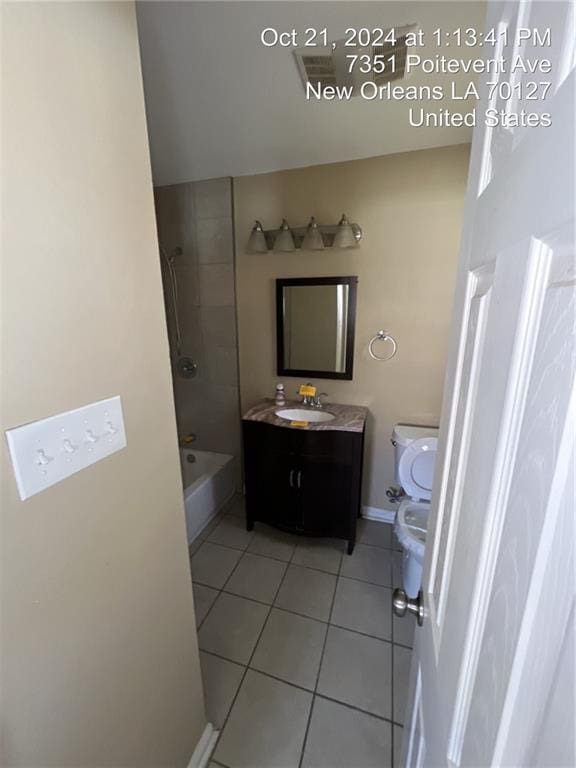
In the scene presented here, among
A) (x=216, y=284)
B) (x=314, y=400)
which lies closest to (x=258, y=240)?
(x=216, y=284)

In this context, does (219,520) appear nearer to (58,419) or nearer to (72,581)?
(72,581)

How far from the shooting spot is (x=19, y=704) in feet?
1.70

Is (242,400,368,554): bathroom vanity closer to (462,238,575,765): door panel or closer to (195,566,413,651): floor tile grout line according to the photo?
(195,566,413,651): floor tile grout line

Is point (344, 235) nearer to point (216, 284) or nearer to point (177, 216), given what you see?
point (216, 284)

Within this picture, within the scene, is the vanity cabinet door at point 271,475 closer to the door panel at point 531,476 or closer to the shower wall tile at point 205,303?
the shower wall tile at point 205,303

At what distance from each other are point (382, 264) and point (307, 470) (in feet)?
4.31

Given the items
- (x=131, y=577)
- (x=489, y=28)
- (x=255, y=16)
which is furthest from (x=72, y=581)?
(x=255, y=16)

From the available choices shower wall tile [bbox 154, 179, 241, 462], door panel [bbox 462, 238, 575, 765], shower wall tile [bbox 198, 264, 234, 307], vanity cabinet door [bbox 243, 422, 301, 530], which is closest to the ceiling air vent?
shower wall tile [bbox 154, 179, 241, 462]

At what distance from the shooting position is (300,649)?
Answer: 140 centimetres

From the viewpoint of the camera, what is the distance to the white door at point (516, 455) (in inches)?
9.7

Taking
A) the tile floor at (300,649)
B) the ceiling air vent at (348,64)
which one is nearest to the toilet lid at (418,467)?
the tile floor at (300,649)

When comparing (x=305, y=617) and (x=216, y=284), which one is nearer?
(x=305, y=617)

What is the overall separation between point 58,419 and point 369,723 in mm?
1499

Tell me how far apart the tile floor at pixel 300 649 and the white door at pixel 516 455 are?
871mm
